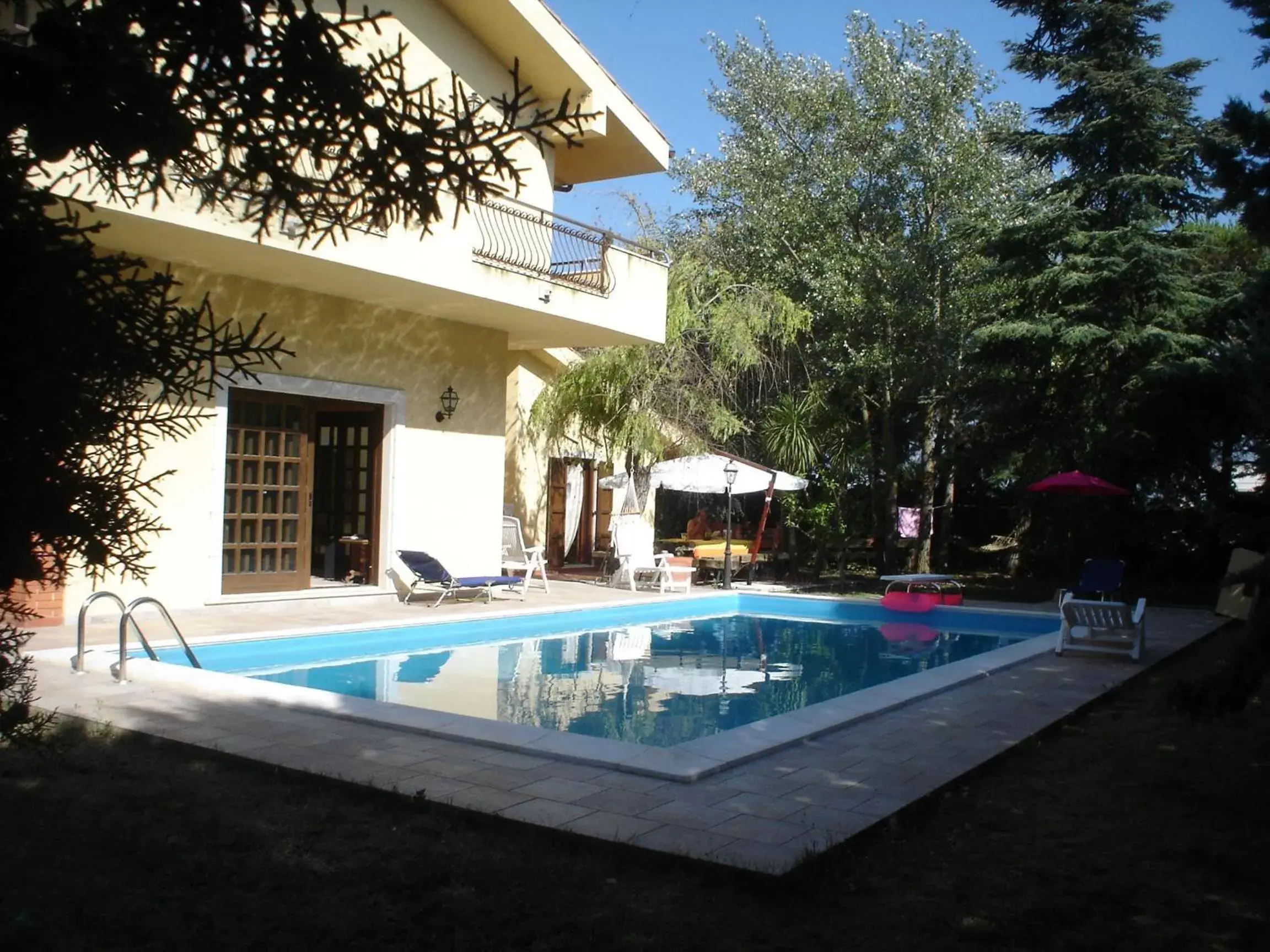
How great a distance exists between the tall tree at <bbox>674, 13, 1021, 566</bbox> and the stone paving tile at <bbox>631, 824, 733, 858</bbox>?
15.3 metres

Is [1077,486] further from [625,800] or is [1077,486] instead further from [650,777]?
[625,800]

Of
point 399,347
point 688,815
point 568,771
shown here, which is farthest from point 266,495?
point 688,815

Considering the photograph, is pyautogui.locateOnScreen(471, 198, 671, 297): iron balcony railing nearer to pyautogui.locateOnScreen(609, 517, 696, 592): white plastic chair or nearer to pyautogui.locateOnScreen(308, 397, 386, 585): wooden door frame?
pyautogui.locateOnScreen(308, 397, 386, 585): wooden door frame

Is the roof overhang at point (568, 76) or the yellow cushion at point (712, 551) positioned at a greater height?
the roof overhang at point (568, 76)

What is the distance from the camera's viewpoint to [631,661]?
11586 mm

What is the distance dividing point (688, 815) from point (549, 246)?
10.8 meters

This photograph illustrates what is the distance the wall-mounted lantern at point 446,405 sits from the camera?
1476cm

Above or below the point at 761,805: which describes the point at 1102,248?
above

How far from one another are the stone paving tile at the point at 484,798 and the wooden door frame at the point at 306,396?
6.18 m

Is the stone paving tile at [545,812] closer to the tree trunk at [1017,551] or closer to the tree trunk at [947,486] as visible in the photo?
the tree trunk at [947,486]

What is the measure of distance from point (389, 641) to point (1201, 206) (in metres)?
14.7

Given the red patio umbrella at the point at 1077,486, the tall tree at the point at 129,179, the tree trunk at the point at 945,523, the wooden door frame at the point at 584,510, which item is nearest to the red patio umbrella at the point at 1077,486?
the red patio umbrella at the point at 1077,486

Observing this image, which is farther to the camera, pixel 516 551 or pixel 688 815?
pixel 516 551

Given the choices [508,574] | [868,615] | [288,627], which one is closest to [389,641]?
[288,627]
